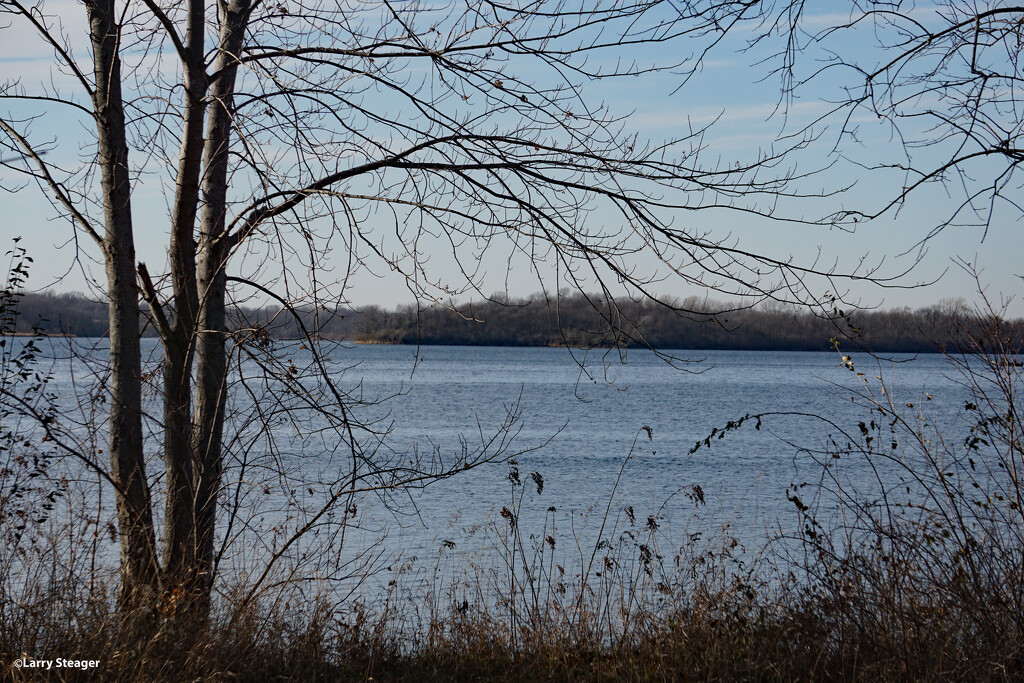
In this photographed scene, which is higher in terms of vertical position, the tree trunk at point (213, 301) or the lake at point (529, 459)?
the tree trunk at point (213, 301)

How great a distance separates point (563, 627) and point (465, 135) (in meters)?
3.69

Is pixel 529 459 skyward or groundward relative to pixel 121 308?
groundward

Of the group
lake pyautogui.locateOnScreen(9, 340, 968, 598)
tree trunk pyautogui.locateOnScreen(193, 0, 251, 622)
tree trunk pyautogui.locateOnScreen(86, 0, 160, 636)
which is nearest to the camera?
tree trunk pyautogui.locateOnScreen(86, 0, 160, 636)

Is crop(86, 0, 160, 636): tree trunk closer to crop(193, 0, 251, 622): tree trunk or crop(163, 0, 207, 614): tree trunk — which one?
crop(163, 0, 207, 614): tree trunk

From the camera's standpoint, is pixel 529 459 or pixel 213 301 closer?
pixel 213 301

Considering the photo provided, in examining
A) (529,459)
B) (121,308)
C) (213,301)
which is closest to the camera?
(121,308)

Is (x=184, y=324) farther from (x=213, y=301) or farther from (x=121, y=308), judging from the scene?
(x=121, y=308)

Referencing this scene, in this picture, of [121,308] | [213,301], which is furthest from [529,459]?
[121,308]

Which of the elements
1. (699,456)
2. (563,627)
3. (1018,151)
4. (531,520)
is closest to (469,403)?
(699,456)

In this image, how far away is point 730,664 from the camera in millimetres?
5211

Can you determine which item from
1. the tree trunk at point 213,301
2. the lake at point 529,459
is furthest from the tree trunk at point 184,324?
the lake at point 529,459

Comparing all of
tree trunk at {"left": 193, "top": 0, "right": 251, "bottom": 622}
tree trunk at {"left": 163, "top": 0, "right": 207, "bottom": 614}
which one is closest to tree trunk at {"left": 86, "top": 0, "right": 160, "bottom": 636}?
tree trunk at {"left": 163, "top": 0, "right": 207, "bottom": 614}

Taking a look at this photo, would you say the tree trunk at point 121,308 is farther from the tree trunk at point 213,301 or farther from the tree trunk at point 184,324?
the tree trunk at point 213,301

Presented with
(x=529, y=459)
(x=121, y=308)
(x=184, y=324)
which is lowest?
(x=529, y=459)
